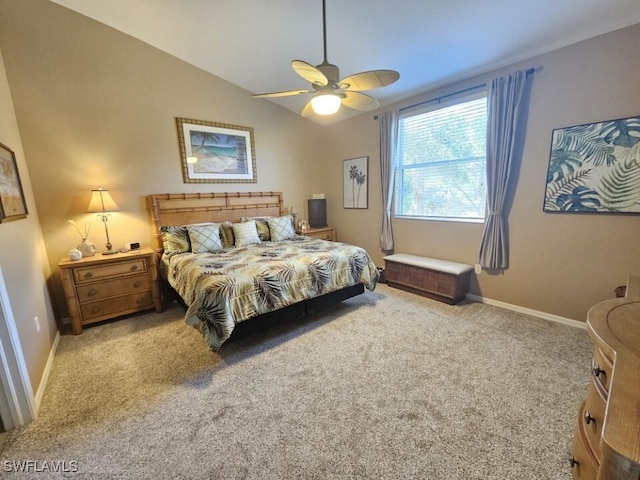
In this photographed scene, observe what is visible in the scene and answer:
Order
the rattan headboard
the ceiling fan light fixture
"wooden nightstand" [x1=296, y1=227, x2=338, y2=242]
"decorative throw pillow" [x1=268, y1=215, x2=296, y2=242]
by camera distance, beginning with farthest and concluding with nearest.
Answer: "wooden nightstand" [x1=296, y1=227, x2=338, y2=242] → "decorative throw pillow" [x1=268, y1=215, x2=296, y2=242] → the rattan headboard → the ceiling fan light fixture

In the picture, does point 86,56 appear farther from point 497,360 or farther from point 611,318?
point 497,360

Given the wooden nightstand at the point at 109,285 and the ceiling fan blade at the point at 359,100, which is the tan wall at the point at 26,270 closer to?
the wooden nightstand at the point at 109,285

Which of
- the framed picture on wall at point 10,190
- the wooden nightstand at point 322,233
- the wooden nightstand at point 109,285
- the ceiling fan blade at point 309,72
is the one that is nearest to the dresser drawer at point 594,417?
the ceiling fan blade at point 309,72

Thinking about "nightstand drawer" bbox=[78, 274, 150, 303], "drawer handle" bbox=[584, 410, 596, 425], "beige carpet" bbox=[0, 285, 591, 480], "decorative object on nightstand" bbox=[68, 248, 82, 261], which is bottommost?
"beige carpet" bbox=[0, 285, 591, 480]

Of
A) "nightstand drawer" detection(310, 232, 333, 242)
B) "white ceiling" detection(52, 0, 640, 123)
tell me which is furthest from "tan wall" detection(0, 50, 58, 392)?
"nightstand drawer" detection(310, 232, 333, 242)

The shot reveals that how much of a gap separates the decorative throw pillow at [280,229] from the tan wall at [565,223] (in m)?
2.15

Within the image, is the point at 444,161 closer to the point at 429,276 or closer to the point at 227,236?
the point at 429,276

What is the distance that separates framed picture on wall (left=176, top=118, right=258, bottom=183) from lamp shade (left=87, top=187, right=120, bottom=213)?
97cm

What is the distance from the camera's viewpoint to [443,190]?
143 inches

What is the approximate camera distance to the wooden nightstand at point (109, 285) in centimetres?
276

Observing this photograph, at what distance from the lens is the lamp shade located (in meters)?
2.96

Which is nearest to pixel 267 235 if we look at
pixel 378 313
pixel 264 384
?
pixel 378 313

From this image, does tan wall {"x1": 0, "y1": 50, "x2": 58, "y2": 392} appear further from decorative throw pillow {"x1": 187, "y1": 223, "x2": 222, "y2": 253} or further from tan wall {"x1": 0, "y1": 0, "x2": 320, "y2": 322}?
decorative throw pillow {"x1": 187, "y1": 223, "x2": 222, "y2": 253}

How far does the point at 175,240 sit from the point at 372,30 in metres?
3.10
